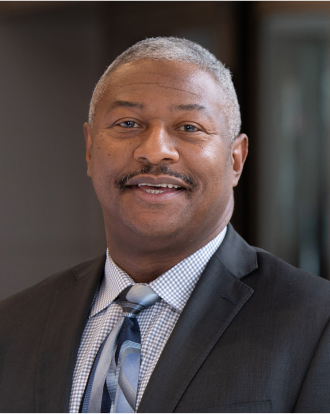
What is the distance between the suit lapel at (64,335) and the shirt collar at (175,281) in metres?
0.06

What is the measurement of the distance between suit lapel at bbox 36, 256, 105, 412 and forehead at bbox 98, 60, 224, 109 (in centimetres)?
62

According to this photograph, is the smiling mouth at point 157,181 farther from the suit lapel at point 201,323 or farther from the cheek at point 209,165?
the suit lapel at point 201,323

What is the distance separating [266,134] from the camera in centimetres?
450

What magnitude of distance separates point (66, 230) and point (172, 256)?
326 cm

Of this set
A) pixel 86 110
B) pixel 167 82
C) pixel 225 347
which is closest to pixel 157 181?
pixel 167 82

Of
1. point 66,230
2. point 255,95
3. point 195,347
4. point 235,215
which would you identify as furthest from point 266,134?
point 195,347

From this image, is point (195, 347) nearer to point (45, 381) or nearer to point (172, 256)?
point (172, 256)

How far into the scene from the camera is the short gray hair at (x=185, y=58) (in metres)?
1.54

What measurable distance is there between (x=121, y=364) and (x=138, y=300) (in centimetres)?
20

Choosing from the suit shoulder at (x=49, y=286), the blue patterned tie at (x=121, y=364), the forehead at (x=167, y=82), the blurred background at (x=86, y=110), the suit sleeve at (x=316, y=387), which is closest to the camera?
the suit sleeve at (x=316, y=387)

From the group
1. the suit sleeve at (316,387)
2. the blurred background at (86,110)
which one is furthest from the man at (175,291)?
the blurred background at (86,110)

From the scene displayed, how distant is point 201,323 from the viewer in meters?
1.39

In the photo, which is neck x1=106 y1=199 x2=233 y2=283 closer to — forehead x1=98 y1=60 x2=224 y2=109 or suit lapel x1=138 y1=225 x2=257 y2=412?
suit lapel x1=138 y1=225 x2=257 y2=412

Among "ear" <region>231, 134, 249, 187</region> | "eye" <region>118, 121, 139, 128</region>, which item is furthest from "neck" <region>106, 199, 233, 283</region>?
"eye" <region>118, 121, 139, 128</region>
